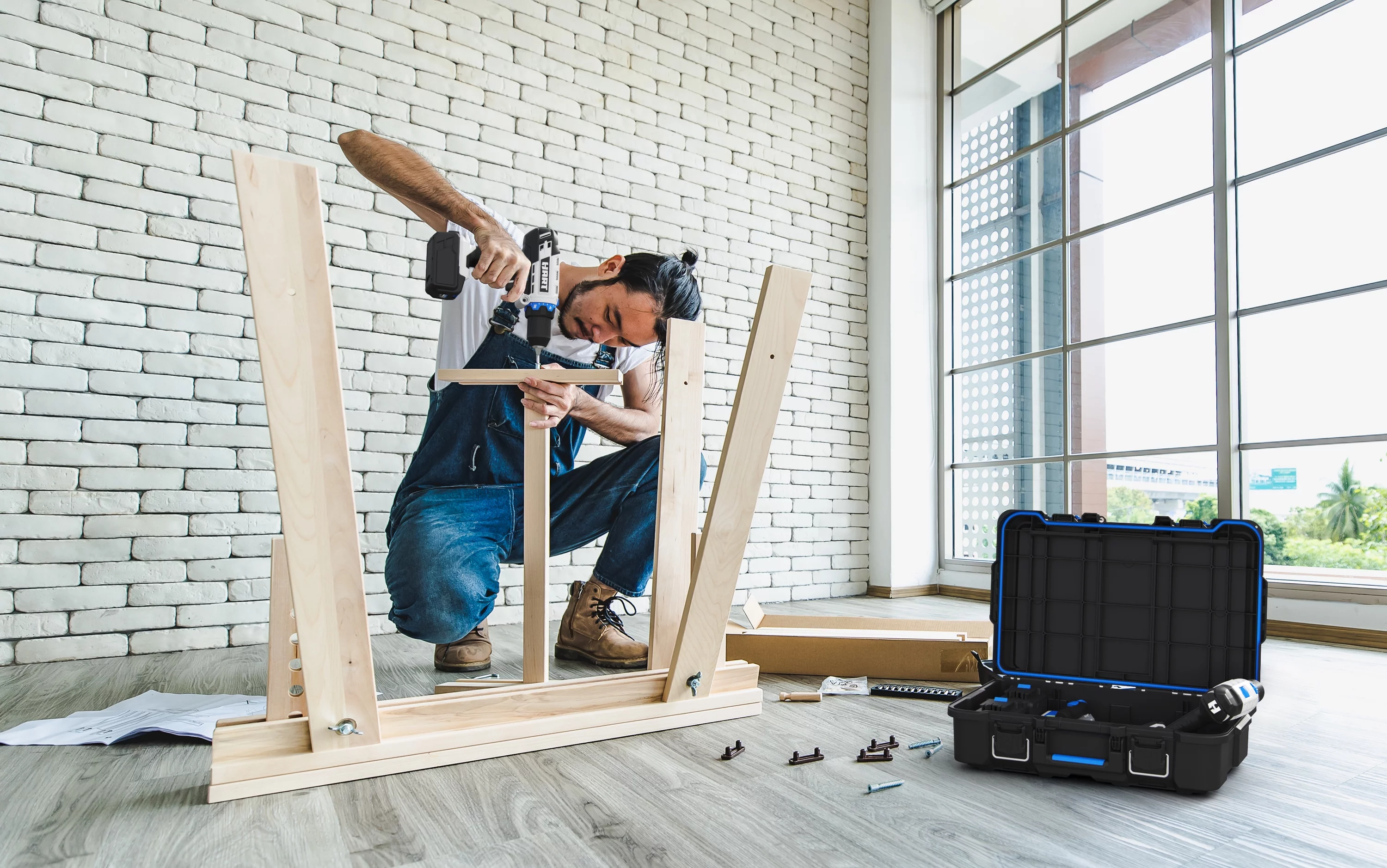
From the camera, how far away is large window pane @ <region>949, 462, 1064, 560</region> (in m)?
3.97

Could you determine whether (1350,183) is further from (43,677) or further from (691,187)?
(43,677)

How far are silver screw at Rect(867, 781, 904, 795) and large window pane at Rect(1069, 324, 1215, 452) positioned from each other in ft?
8.99

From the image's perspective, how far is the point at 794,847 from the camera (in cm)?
109

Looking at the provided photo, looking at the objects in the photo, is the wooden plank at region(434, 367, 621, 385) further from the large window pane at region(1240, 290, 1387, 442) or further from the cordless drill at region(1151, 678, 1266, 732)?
the large window pane at region(1240, 290, 1387, 442)

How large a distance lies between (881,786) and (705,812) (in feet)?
1.01

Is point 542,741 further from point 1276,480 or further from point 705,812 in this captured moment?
point 1276,480

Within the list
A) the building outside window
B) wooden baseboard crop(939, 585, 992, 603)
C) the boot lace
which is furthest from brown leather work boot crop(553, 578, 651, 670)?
wooden baseboard crop(939, 585, 992, 603)

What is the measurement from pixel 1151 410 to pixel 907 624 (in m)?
1.94

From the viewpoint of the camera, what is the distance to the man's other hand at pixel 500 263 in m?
1.71

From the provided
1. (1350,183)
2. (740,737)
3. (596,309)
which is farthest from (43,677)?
(1350,183)

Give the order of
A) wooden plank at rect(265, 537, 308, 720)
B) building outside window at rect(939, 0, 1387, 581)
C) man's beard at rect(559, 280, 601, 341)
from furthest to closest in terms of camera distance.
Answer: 1. building outside window at rect(939, 0, 1387, 581)
2. man's beard at rect(559, 280, 601, 341)
3. wooden plank at rect(265, 537, 308, 720)

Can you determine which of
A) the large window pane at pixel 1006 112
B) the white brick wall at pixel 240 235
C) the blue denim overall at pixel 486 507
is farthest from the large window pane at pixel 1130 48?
the blue denim overall at pixel 486 507

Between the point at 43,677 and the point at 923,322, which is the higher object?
the point at 923,322

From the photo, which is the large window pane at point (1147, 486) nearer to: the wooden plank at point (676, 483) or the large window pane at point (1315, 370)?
the large window pane at point (1315, 370)
